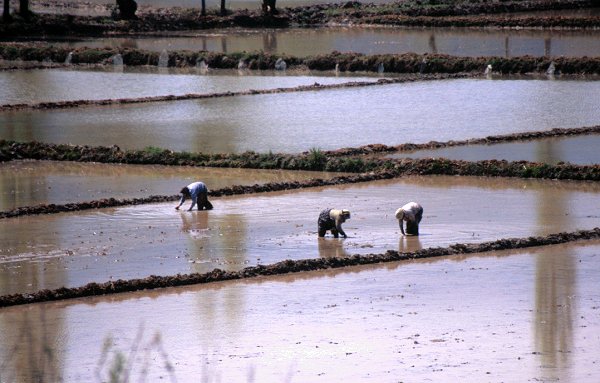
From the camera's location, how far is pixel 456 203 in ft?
44.4

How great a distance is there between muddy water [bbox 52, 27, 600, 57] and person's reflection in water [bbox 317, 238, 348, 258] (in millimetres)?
17652

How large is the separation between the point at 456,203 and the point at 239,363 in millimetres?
6159

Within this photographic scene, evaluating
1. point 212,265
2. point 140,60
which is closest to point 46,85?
point 140,60

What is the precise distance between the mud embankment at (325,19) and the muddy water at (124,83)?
9319 mm

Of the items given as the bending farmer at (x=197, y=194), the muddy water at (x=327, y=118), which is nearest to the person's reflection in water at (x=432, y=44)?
the muddy water at (x=327, y=118)

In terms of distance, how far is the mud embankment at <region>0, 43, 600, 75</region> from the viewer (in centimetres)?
2623

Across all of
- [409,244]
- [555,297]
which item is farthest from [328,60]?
[555,297]

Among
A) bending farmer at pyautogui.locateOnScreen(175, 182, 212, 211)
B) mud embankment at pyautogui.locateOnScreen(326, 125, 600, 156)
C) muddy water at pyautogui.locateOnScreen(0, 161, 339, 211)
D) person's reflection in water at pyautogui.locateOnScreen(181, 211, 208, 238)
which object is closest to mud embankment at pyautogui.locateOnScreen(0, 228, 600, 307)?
person's reflection in water at pyautogui.locateOnScreen(181, 211, 208, 238)

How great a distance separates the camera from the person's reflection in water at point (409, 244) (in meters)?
11.2

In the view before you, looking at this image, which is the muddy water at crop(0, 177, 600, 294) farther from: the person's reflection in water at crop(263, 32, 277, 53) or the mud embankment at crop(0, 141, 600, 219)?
the person's reflection in water at crop(263, 32, 277, 53)

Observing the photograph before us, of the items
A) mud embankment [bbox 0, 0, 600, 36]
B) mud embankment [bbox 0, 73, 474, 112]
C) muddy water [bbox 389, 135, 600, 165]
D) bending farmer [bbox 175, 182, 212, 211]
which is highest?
mud embankment [bbox 0, 0, 600, 36]

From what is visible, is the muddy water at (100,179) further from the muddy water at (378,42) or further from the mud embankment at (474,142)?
the muddy water at (378,42)

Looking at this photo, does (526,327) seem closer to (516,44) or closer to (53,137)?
(53,137)

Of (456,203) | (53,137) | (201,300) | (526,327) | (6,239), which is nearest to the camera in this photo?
(526,327)
